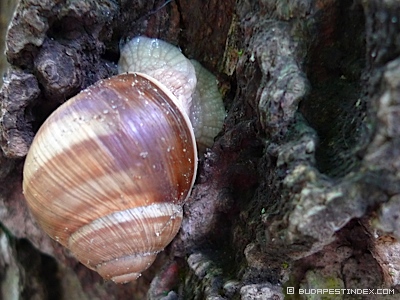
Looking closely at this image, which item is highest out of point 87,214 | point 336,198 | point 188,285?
point 336,198

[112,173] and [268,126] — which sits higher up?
[268,126]

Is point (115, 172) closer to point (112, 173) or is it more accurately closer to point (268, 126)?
point (112, 173)

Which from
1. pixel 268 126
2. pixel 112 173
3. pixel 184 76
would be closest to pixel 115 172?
pixel 112 173

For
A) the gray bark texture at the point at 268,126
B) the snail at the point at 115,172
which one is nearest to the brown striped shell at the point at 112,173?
the snail at the point at 115,172

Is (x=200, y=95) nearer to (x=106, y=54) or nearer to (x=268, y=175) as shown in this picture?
(x=106, y=54)

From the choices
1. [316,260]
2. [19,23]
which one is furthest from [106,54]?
[316,260]

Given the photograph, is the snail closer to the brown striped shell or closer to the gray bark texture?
the brown striped shell

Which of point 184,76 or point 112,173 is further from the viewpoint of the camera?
point 184,76

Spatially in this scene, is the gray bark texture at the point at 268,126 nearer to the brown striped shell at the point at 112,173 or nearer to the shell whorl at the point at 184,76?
the shell whorl at the point at 184,76
